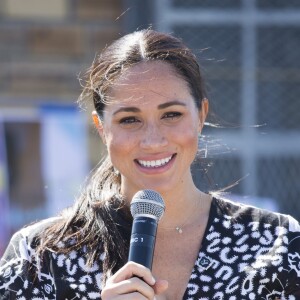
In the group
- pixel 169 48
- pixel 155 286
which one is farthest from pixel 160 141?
pixel 155 286

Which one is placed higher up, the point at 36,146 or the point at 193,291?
the point at 36,146

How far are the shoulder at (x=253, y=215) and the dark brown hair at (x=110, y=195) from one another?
30cm

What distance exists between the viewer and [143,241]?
95.3 inches

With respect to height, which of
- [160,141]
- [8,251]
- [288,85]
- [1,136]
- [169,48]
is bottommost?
[8,251]

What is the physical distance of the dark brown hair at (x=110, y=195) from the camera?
9.74 ft

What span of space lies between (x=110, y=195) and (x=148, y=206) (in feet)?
2.03

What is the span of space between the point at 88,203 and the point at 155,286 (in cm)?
78

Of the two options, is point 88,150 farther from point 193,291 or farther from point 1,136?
point 193,291

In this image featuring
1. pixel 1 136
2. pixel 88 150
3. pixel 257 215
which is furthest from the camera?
pixel 88 150

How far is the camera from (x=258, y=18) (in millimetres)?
6500

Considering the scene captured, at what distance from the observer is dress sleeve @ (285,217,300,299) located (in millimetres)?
2846

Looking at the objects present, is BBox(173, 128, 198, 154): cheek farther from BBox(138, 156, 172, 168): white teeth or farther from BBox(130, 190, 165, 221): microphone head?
BBox(130, 190, 165, 221): microphone head

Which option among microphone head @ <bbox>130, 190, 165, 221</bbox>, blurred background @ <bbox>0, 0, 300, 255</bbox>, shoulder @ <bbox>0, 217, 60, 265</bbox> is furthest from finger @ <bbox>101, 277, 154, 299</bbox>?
blurred background @ <bbox>0, 0, 300, 255</bbox>

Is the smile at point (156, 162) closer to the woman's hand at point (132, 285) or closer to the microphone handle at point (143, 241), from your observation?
the microphone handle at point (143, 241)
